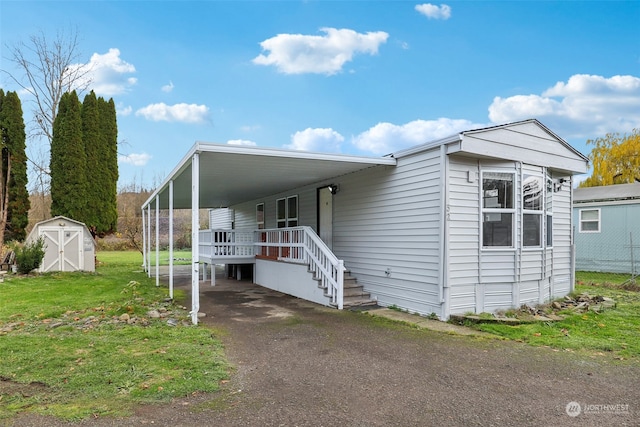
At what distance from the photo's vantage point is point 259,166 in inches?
312

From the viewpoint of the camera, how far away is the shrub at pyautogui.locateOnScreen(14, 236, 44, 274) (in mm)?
13289

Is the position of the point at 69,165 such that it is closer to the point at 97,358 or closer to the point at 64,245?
the point at 64,245

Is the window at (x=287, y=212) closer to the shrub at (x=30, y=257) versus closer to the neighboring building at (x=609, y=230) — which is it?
the shrub at (x=30, y=257)

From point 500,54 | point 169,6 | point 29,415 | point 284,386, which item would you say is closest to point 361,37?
point 500,54

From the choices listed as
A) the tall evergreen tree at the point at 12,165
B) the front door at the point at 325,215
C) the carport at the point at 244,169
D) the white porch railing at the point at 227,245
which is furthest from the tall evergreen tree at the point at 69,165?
the front door at the point at 325,215

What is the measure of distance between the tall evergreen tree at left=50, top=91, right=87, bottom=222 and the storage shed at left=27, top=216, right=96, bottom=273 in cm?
215

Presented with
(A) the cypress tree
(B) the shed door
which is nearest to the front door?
(B) the shed door

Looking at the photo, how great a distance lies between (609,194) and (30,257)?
21.0 metres

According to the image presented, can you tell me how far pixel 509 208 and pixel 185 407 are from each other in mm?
6267

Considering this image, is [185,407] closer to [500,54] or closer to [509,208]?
[509,208]

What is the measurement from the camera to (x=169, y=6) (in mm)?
11328

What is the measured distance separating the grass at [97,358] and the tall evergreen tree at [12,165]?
409 inches

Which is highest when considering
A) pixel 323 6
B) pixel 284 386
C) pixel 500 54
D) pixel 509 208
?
pixel 323 6

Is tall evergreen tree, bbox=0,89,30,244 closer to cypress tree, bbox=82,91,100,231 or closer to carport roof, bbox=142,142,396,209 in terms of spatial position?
cypress tree, bbox=82,91,100,231
